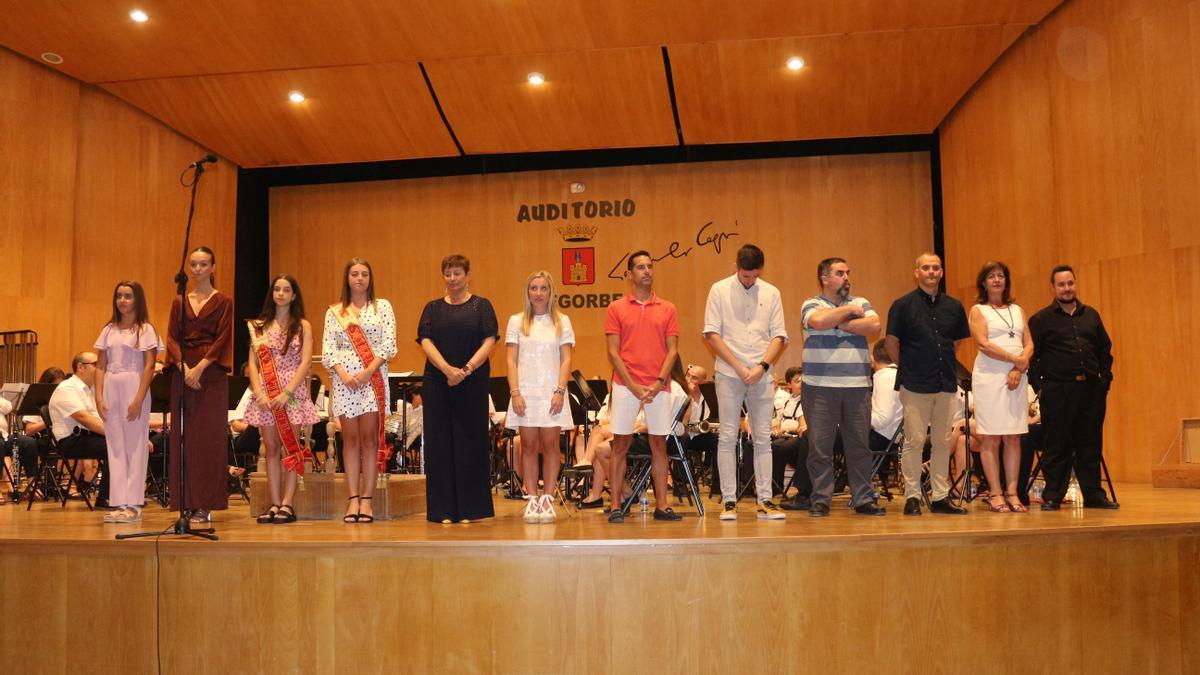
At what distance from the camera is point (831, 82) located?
1142 cm

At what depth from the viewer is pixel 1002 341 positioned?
246 inches

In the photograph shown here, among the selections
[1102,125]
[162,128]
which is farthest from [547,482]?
[162,128]

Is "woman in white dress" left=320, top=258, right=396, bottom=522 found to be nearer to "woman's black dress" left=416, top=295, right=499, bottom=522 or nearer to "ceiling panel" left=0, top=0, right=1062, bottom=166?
"woman's black dress" left=416, top=295, right=499, bottom=522

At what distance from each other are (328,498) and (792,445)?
351cm

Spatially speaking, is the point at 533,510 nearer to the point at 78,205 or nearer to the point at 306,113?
the point at 306,113

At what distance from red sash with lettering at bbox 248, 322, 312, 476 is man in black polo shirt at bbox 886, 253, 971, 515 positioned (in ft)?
12.4

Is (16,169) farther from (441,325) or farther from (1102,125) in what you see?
(1102,125)

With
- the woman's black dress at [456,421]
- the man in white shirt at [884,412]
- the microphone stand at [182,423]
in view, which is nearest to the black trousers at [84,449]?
the microphone stand at [182,423]

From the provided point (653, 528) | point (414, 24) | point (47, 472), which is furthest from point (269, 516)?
point (414, 24)

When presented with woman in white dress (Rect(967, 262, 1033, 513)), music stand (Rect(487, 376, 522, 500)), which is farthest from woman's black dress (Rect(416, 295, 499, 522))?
woman in white dress (Rect(967, 262, 1033, 513))

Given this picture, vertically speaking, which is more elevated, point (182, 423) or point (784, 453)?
point (182, 423)

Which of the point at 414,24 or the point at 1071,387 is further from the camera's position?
the point at 414,24

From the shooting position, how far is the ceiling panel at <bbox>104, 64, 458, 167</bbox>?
38.4 ft

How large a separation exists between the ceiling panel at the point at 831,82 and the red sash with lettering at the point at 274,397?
252 inches
